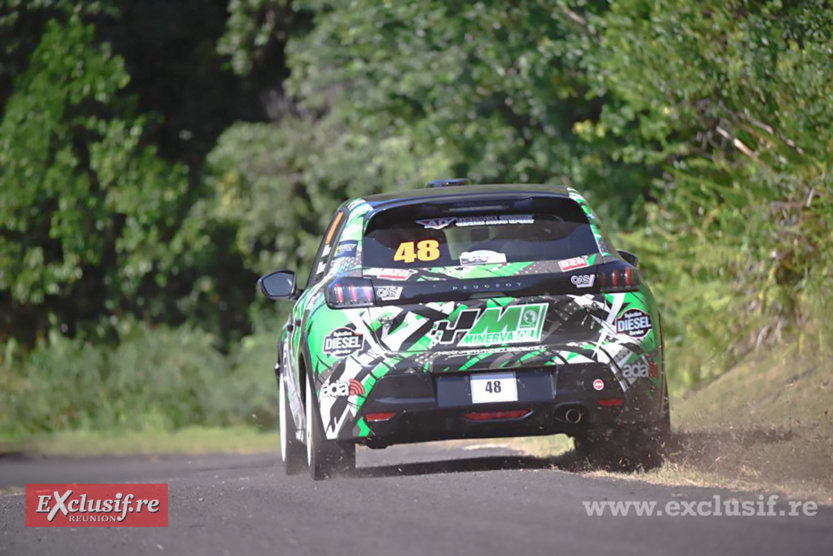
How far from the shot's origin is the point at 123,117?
27312mm

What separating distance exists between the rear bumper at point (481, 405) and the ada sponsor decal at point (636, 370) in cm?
6

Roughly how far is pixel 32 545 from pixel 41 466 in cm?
1239

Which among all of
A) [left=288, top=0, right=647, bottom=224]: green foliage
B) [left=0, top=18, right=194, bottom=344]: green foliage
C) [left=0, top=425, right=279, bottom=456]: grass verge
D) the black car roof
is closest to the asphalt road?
the black car roof

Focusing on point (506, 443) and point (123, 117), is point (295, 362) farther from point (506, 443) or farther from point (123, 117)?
point (123, 117)

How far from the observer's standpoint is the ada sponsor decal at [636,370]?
28.3 feet

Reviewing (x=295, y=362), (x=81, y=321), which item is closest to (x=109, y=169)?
(x=81, y=321)

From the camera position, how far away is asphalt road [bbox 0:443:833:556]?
6.25 m

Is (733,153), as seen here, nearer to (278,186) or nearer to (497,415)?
(497,415)

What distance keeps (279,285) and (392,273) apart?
1661mm

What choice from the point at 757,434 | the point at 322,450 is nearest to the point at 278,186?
the point at 757,434

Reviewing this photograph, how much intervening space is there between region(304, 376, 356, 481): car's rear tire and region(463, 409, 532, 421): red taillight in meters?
0.74

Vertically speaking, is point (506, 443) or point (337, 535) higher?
point (337, 535)

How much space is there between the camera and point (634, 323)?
868 cm

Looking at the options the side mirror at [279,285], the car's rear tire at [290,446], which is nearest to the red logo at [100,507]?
the car's rear tire at [290,446]
